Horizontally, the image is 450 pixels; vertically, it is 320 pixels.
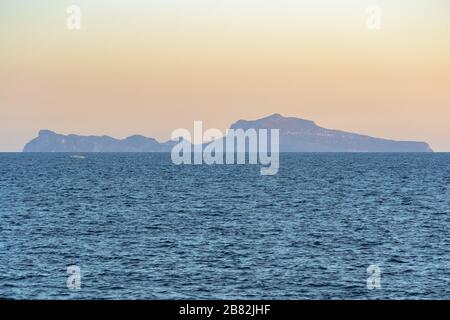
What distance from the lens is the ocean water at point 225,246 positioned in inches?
1650

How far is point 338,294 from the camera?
133 ft

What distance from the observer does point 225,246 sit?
5800 centimetres

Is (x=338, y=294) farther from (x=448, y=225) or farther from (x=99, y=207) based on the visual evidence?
(x=99, y=207)

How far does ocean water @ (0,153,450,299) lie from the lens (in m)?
41.9
